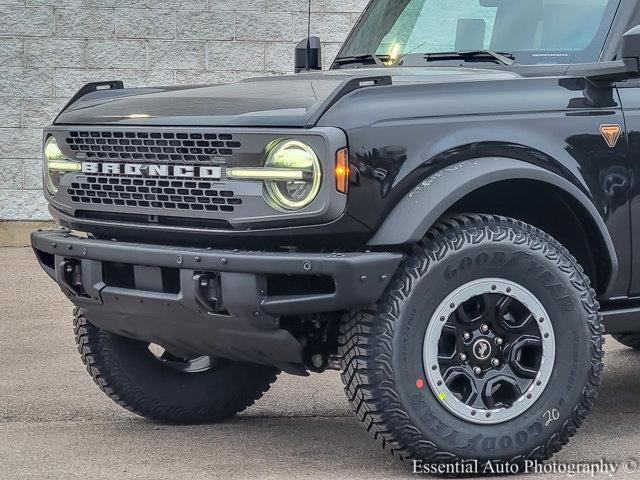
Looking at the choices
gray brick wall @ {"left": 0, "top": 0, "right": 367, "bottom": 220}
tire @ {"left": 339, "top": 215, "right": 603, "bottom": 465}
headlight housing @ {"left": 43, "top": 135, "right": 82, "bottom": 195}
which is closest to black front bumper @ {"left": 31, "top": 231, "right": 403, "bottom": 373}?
tire @ {"left": 339, "top": 215, "right": 603, "bottom": 465}

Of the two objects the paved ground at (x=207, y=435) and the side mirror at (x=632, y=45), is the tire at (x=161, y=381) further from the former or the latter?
the side mirror at (x=632, y=45)

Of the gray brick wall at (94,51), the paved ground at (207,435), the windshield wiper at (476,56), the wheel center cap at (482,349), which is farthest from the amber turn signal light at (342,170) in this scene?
the gray brick wall at (94,51)

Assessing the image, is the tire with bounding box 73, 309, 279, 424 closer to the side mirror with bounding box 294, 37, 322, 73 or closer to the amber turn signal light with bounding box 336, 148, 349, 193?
the amber turn signal light with bounding box 336, 148, 349, 193

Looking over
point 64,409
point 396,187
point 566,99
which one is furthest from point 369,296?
point 64,409

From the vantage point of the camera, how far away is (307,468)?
4.65 m

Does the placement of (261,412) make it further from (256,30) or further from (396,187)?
(256,30)

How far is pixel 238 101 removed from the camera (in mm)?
4508

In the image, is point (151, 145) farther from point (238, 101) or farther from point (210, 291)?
point (210, 291)

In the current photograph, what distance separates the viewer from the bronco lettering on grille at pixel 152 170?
14.3ft

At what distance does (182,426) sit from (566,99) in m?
2.00

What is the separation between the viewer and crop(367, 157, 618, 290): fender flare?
4230 millimetres

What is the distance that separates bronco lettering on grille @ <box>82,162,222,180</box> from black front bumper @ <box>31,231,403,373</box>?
24 cm

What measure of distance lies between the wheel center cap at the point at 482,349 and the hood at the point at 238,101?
87 centimetres

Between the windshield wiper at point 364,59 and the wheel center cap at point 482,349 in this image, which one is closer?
the wheel center cap at point 482,349
